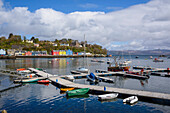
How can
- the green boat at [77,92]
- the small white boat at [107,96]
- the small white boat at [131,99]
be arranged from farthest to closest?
the green boat at [77,92] < the small white boat at [107,96] < the small white boat at [131,99]

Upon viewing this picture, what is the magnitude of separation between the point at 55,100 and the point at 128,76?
28.8 m

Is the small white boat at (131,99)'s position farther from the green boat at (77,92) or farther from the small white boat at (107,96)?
the green boat at (77,92)

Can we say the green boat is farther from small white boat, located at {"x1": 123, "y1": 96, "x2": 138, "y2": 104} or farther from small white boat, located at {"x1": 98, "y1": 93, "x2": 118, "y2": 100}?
small white boat, located at {"x1": 123, "y1": 96, "x2": 138, "y2": 104}

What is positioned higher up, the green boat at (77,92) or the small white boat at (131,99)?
the green boat at (77,92)

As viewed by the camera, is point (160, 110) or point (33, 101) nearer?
point (160, 110)

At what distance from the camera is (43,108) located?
22234mm

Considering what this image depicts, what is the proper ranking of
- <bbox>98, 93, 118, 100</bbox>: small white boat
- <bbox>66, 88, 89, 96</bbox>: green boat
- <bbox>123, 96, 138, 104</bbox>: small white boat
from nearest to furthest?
<bbox>123, 96, 138, 104</bbox>: small white boat, <bbox>98, 93, 118, 100</bbox>: small white boat, <bbox>66, 88, 89, 96</bbox>: green boat

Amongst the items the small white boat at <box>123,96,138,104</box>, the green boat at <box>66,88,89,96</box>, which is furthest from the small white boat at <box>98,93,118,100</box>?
the green boat at <box>66,88,89,96</box>

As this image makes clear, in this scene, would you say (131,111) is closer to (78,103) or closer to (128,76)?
(78,103)

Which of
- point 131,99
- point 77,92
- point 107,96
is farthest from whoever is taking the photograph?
point 77,92

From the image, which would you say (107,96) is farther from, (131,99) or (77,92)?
(77,92)

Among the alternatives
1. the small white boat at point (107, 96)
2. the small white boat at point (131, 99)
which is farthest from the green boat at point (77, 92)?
the small white boat at point (131, 99)

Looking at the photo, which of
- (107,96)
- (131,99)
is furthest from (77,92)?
(131,99)

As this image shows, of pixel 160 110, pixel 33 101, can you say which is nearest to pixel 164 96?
pixel 160 110
